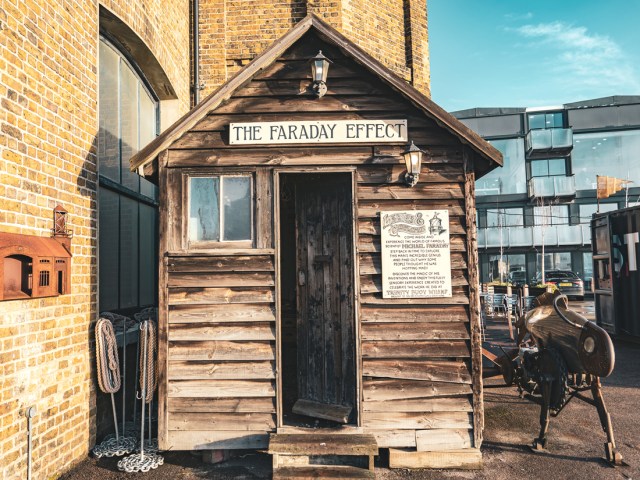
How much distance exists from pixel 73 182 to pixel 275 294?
2703 mm

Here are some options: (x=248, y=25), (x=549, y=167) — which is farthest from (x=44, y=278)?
(x=549, y=167)

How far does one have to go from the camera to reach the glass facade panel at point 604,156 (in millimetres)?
28312

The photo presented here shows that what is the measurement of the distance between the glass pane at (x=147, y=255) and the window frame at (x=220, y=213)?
296 cm

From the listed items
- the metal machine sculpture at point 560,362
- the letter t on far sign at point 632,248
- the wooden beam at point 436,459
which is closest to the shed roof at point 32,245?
the wooden beam at point 436,459

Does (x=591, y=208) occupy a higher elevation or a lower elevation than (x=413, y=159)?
higher

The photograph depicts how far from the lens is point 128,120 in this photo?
750 centimetres

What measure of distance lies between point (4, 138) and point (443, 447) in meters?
5.69

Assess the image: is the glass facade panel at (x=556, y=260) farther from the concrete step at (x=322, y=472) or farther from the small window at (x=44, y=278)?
the small window at (x=44, y=278)

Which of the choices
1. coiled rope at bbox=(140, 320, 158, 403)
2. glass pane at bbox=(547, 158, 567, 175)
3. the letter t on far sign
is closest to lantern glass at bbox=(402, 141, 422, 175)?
coiled rope at bbox=(140, 320, 158, 403)

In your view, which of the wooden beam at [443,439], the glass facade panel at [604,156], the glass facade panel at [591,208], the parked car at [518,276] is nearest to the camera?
the wooden beam at [443,439]

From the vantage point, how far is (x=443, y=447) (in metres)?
5.20

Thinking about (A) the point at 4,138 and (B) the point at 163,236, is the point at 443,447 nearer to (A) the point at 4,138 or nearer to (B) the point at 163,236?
(B) the point at 163,236

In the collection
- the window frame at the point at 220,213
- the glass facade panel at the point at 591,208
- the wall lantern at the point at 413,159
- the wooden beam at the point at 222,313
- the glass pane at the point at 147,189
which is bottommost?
the wooden beam at the point at 222,313

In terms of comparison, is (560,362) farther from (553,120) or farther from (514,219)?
(553,120)
